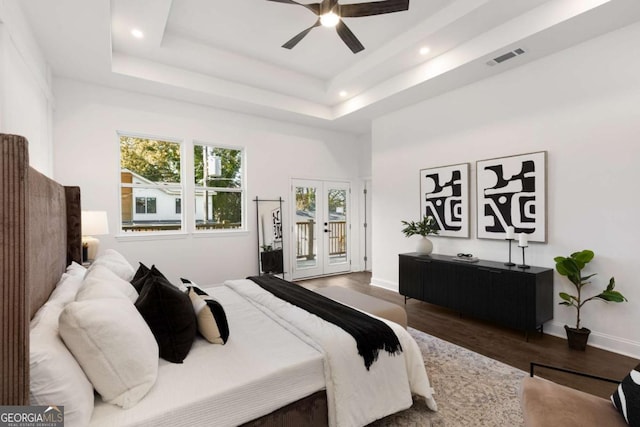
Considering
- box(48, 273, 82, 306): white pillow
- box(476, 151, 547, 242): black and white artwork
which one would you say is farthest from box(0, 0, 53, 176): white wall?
box(476, 151, 547, 242): black and white artwork

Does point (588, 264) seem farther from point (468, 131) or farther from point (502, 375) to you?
point (468, 131)

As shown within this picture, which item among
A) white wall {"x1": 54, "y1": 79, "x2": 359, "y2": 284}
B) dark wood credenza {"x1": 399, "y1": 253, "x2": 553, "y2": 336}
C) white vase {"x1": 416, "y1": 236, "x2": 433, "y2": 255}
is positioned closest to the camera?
dark wood credenza {"x1": 399, "y1": 253, "x2": 553, "y2": 336}

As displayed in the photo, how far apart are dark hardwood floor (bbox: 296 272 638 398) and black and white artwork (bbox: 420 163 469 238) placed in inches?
44.2

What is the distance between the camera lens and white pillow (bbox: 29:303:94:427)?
1015 millimetres

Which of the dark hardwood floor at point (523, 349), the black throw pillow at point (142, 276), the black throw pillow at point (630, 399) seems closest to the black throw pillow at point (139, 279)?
the black throw pillow at point (142, 276)

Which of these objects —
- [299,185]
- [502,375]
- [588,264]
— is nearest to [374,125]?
[299,185]

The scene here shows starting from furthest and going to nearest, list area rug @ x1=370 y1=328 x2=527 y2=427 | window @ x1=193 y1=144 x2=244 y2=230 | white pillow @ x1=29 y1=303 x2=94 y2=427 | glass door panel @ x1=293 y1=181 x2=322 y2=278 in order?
1. glass door panel @ x1=293 y1=181 x2=322 y2=278
2. window @ x1=193 y1=144 x2=244 y2=230
3. area rug @ x1=370 y1=328 x2=527 y2=427
4. white pillow @ x1=29 y1=303 x2=94 y2=427

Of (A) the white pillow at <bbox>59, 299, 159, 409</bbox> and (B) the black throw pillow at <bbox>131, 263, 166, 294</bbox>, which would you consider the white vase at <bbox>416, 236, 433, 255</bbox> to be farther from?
(A) the white pillow at <bbox>59, 299, 159, 409</bbox>

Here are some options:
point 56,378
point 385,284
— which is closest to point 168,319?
point 56,378

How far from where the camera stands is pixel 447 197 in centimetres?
425

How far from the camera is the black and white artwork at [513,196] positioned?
131 inches

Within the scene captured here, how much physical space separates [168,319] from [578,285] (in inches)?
138

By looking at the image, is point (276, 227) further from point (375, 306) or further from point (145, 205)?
point (375, 306)

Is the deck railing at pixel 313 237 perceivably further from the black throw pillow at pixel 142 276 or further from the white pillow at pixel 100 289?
the white pillow at pixel 100 289
